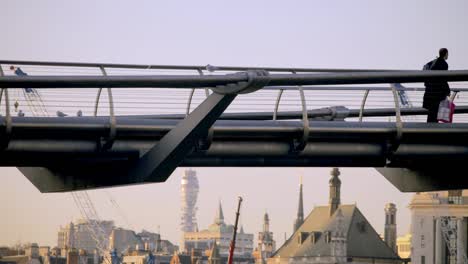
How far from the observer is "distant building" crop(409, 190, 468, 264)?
189 m

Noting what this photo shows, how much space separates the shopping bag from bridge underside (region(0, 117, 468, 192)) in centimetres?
21

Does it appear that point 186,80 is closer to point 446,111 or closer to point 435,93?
point 435,93

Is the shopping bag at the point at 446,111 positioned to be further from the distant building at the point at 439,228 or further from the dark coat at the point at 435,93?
the distant building at the point at 439,228

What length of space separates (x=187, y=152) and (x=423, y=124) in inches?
277

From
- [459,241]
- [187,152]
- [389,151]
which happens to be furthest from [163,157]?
[459,241]

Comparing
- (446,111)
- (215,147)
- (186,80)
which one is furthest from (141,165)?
(446,111)

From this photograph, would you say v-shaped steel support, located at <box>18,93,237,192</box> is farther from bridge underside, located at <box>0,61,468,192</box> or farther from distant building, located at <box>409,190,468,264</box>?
distant building, located at <box>409,190,468,264</box>

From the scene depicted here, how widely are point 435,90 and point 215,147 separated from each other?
18.6ft

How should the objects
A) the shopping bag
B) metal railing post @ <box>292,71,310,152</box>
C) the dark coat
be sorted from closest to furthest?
metal railing post @ <box>292,71,310,152</box>
the dark coat
the shopping bag

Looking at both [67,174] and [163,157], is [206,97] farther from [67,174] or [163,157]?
[67,174]

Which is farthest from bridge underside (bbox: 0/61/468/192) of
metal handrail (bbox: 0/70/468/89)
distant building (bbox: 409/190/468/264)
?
distant building (bbox: 409/190/468/264)

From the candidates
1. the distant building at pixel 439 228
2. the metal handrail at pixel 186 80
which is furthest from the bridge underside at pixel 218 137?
the distant building at pixel 439 228

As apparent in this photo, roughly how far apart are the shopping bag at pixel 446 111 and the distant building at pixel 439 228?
475 ft

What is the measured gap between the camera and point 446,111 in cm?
4138
